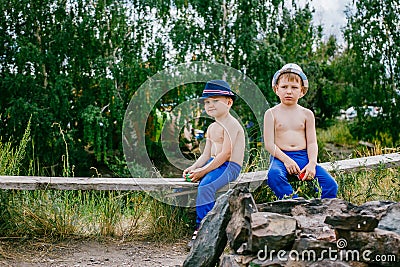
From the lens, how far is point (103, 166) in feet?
28.5

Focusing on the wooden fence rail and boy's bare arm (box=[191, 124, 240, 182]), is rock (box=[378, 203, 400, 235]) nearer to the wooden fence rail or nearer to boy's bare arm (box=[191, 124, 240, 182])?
boy's bare arm (box=[191, 124, 240, 182])

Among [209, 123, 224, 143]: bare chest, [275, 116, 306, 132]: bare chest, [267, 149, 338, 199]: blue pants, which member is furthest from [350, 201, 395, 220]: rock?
[209, 123, 224, 143]: bare chest

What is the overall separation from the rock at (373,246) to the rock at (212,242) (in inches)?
25.5

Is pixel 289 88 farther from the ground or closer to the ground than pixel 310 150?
farther from the ground

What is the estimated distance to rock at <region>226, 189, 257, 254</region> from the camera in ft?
7.49

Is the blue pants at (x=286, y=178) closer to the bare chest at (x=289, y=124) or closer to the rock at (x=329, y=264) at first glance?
the bare chest at (x=289, y=124)

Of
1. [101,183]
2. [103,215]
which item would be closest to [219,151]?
[101,183]

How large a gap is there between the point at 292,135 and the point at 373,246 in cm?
168

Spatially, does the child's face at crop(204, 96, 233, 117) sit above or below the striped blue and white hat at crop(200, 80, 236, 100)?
below

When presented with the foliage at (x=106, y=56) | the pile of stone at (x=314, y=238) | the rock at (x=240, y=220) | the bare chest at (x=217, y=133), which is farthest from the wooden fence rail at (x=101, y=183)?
the foliage at (x=106, y=56)

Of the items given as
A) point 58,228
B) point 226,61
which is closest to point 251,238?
point 58,228

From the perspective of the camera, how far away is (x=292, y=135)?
3.74 metres

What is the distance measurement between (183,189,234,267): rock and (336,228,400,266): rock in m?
0.65

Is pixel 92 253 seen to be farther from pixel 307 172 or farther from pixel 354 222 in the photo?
pixel 354 222
